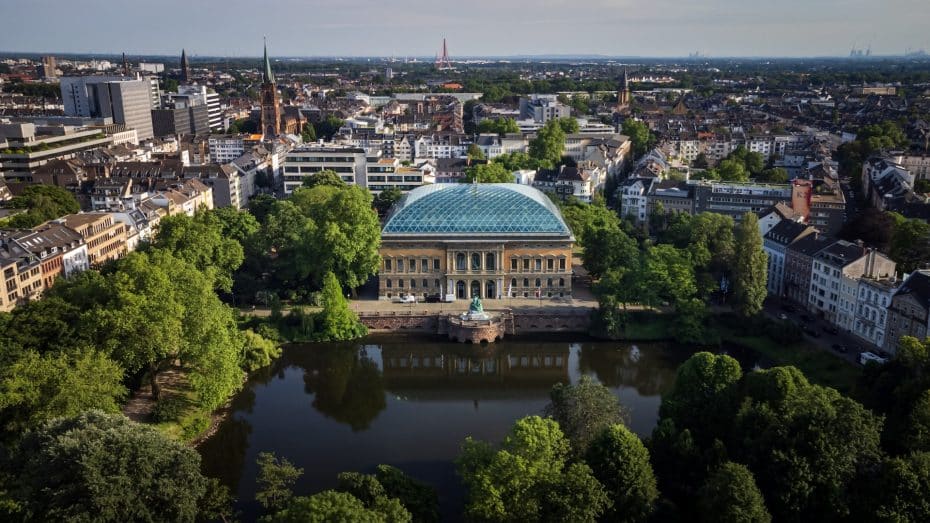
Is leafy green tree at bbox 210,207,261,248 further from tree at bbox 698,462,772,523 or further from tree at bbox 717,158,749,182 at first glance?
tree at bbox 717,158,749,182

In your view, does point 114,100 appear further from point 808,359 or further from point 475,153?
point 808,359

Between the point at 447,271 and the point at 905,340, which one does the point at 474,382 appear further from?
the point at 905,340

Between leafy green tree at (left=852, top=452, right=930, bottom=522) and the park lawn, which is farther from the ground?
leafy green tree at (left=852, top=452, right=930, bottom=522)

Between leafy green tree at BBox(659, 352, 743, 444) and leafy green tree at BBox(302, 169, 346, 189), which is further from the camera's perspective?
leafy green tree at BBox(302, 169, 346, 189)

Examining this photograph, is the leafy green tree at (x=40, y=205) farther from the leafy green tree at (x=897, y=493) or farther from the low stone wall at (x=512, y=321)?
the leafy green tree at (x=897, y=493)

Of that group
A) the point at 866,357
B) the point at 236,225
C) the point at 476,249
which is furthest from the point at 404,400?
the point at 866,357

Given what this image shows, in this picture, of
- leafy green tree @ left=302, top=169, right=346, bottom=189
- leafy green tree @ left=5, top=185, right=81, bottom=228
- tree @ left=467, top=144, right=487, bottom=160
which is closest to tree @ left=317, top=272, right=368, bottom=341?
leafy green tree @ left=5, top=185, right=81, bottom=228
